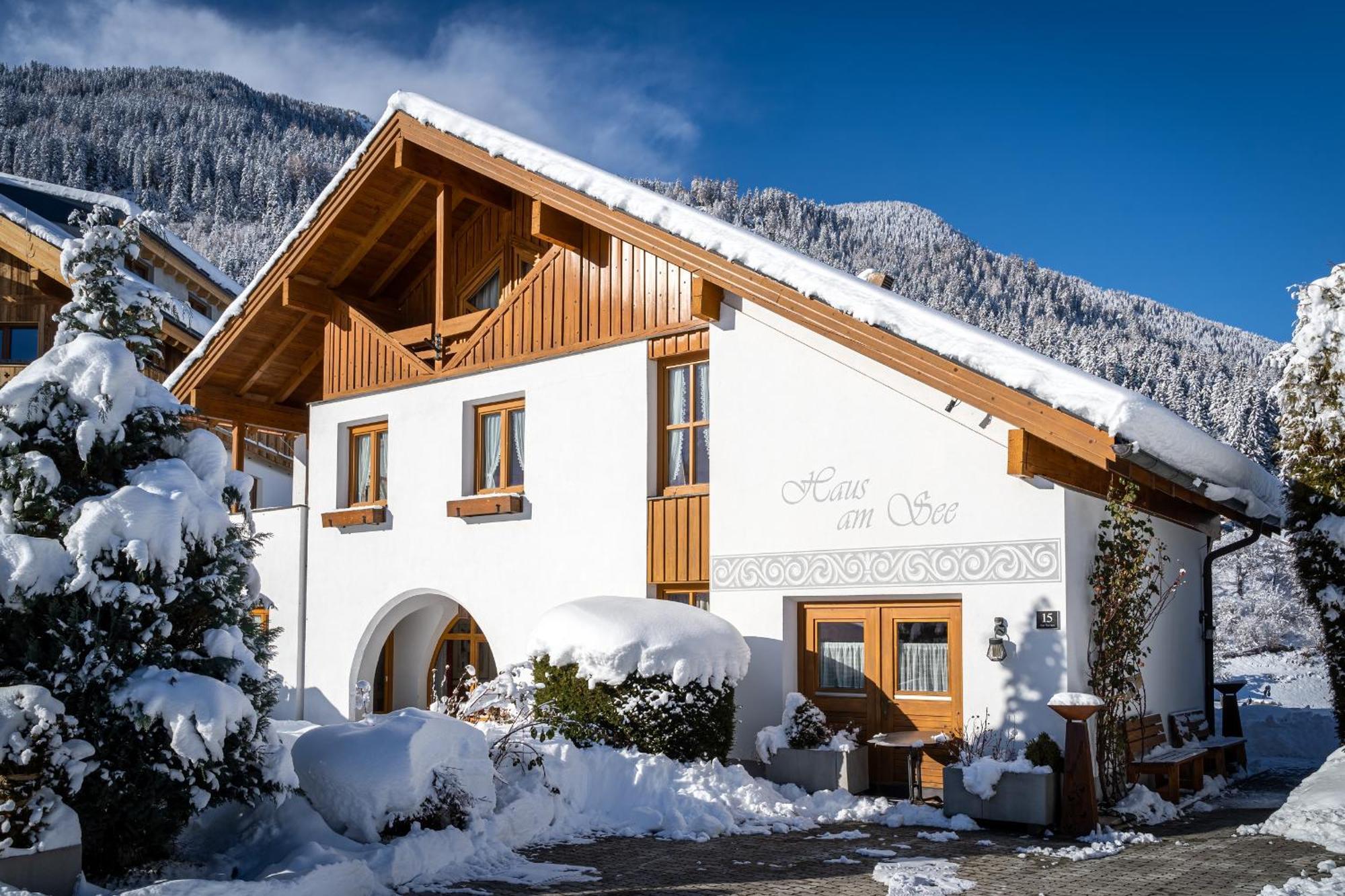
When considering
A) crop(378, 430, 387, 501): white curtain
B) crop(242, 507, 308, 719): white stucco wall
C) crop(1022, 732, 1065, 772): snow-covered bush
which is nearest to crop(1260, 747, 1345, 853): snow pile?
crop(1022, 732, 1065, 772): snow-covered bush

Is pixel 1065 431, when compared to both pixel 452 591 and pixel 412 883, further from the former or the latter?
pixel 452 591

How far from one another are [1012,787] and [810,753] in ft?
6.10

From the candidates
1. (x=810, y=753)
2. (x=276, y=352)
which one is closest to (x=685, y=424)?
(x=810, y=753)

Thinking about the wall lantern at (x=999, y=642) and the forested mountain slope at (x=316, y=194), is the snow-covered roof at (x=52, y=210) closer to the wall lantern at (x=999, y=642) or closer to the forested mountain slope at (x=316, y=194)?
the forested mountain slope at (x=316, y=194)

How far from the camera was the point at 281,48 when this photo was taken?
22.7 metres

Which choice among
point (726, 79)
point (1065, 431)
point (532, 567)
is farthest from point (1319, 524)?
point (726, 79)

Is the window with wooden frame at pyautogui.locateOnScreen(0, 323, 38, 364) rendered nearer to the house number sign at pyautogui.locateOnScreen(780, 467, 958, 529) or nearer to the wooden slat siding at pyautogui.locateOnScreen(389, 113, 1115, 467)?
the wooden slat siding at pyautogui.locateOnScreen(389, 113, 1115, 467)

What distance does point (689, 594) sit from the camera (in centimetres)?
1207

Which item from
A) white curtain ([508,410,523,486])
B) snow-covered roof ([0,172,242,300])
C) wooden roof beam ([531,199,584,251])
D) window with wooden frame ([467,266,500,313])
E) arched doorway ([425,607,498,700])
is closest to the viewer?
wooden roof beam ([531,199,584,251])

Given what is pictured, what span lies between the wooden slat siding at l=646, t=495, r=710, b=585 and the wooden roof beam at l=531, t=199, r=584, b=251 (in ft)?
9.75

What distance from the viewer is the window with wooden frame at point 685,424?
1215cm

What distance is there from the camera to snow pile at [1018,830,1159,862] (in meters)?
8.06

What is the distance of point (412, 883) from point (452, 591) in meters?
7.05

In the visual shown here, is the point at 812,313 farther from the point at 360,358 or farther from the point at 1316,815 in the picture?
the point at 360,358
